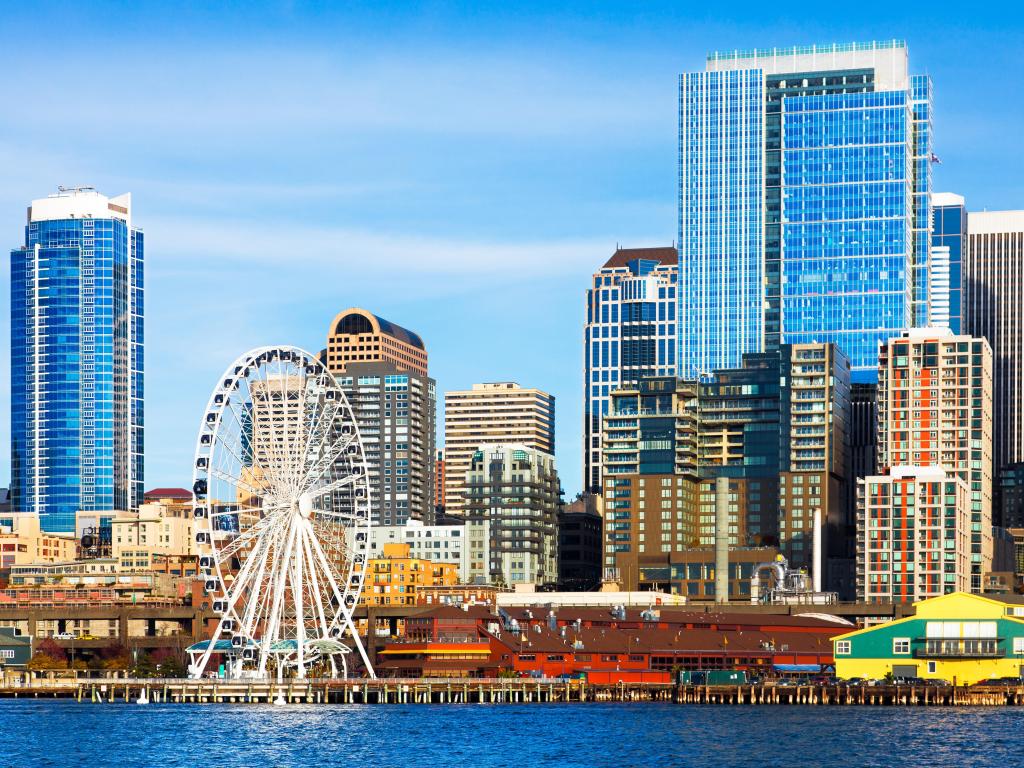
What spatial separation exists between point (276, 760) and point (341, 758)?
4884 mm

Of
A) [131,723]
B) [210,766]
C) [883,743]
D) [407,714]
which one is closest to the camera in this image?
[210,766]

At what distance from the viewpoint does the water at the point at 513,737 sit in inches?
5802

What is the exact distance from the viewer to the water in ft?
484

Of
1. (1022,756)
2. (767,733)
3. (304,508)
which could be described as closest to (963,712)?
(767,733)

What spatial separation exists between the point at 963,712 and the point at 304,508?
64.0 metres

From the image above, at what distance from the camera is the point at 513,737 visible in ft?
550

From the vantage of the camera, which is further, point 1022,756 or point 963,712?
point 963,712

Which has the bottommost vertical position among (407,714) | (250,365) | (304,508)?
(407,714)

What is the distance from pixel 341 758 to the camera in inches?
5881

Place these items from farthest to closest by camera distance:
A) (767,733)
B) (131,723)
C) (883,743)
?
(131,723), (767,733), (883,743)

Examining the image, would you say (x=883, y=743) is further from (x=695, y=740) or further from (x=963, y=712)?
(x=963, y=712)

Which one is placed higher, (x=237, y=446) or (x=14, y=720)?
(x=237, y=446)

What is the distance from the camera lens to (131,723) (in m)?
182

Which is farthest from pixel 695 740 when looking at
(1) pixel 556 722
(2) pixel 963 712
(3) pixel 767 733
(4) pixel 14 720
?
(4) pixel 14 720
